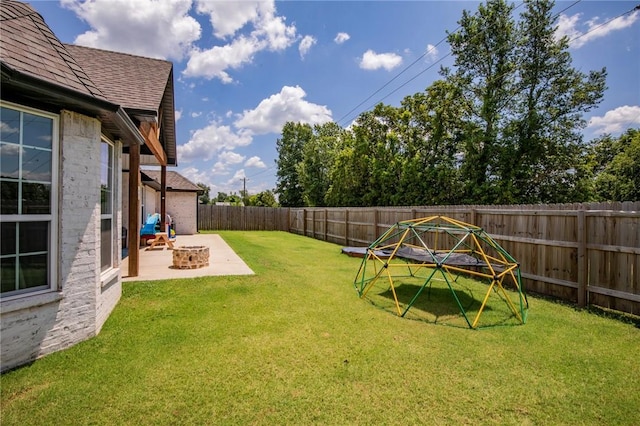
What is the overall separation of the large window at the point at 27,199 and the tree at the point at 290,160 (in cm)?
3246

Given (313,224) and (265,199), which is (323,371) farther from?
(265,199)

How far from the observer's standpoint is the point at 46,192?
3.37m

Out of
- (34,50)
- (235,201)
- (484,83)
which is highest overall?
(484,83)

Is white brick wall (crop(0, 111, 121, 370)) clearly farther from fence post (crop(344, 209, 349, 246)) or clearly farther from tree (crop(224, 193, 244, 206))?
tree (crop(224, 193, 244, 206))

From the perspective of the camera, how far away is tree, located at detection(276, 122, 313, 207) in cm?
3703

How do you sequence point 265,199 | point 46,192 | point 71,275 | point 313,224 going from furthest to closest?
point 265,199
point 313,224
point 71,275
point 46,192

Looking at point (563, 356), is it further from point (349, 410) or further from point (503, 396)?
point (349, 410)

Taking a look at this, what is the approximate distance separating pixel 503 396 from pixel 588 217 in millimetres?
4398

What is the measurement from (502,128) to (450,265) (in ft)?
37.8

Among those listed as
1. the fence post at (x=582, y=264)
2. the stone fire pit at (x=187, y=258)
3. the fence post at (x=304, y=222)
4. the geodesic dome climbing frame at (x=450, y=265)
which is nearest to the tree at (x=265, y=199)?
the fence post at (x=304, y=222)

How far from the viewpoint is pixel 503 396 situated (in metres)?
2.86

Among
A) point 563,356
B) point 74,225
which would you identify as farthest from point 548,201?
point 74,225

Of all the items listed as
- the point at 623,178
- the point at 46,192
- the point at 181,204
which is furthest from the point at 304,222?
the point at 623,178

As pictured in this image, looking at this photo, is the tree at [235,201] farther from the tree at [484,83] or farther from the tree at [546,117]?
the tree at [546,117]
